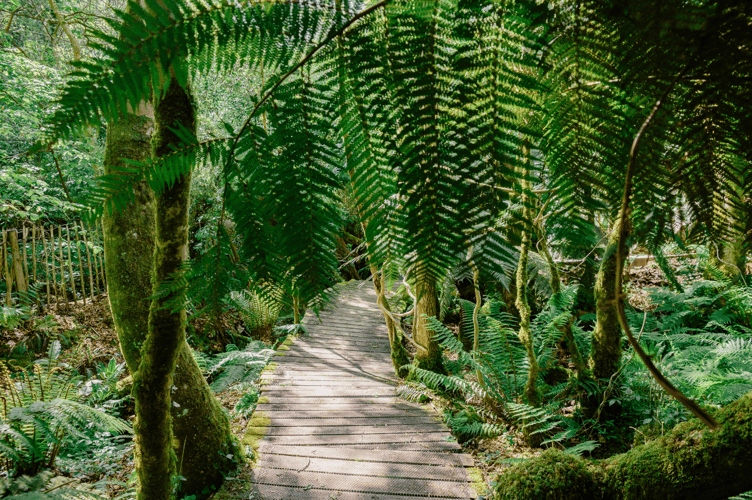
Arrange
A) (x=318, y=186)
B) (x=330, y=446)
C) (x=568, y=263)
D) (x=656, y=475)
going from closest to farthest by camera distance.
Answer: (x=318, y=186) < (x=656, y=475) < (x=330, y=446) < (x=568, y=263)

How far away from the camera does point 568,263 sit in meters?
6.45

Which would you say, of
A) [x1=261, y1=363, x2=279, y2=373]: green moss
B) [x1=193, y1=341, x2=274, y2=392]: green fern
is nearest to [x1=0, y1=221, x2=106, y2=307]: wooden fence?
[x1=193, y1=341, x2=274, y2=392]: green fern

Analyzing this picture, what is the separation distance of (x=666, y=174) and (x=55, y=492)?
3.90 meters

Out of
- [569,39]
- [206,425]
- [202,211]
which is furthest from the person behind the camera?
[202,211]

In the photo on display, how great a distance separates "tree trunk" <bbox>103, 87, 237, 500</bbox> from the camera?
2408mm

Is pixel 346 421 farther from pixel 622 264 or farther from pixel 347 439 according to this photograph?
pixel 622 264

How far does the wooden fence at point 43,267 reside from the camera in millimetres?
6410

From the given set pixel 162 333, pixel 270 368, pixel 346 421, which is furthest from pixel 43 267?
pixel 162 333

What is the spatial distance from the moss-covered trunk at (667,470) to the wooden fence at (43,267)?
671 cm

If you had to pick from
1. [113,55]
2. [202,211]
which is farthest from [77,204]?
[202,211]

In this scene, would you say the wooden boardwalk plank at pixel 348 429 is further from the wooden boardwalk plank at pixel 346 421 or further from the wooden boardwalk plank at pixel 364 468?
the wooden boardwalk plank at pixel 364 468

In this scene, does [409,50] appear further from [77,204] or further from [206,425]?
[206,425]

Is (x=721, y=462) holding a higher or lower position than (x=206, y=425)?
higher

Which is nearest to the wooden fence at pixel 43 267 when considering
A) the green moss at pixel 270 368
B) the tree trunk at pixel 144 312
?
the green moss at pixel 270 368
